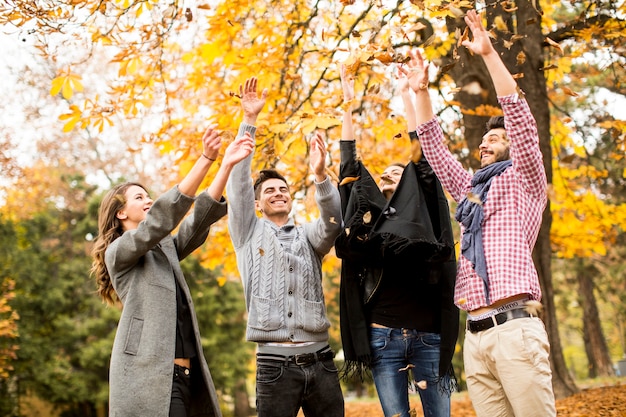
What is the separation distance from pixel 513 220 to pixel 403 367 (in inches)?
37.9

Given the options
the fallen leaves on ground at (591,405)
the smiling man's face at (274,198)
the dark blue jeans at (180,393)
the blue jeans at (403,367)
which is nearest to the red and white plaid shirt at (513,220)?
the blue jeans at (403,367)

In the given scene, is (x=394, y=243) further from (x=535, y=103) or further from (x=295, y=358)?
(x=535, y=103)

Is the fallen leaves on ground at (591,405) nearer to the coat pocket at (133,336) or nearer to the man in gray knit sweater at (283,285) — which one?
the man in gray knit sweater at (283,285)

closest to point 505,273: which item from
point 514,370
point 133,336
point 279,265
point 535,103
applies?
point 514,370

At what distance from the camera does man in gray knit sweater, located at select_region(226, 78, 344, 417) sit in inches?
114

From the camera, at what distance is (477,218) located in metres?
2.76

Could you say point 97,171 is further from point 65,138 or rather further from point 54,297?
point 54,297

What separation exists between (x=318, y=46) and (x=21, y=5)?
4.12 metres

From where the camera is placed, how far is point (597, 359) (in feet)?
51.8

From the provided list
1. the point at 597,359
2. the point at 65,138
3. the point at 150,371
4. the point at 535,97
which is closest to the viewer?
the point at 150,371

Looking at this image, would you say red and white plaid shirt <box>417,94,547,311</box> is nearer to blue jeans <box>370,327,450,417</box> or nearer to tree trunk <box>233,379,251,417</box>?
blue jeans <box>370,327,450,417</box>

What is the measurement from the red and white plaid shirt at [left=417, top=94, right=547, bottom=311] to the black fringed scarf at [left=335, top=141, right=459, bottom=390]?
24 cm

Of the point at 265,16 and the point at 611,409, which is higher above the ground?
the point at 265,16

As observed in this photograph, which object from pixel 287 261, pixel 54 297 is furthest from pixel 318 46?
pixel 54 297
